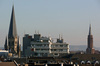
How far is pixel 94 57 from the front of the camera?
148 meters

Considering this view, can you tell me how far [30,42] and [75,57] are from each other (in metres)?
33.3

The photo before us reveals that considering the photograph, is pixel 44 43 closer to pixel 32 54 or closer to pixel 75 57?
pixel 32 54

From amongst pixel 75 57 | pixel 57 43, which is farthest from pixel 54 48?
pixel 75 57

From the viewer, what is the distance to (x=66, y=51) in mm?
175750

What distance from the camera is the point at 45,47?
172 meters

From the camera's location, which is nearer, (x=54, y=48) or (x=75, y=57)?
(x=75, y=57)

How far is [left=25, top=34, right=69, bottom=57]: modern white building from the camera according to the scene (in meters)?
170

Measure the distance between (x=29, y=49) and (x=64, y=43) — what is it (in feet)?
39.0

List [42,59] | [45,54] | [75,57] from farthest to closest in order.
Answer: [45,54], [75,57], [42,59]

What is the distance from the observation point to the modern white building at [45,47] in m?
170

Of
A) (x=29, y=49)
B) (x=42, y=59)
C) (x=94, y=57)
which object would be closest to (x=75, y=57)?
(x=94, y=57)

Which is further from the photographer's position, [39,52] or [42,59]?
[39,52]

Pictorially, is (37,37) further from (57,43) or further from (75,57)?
(75,57)

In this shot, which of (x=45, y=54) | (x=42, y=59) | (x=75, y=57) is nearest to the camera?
(x=42, y=59)
